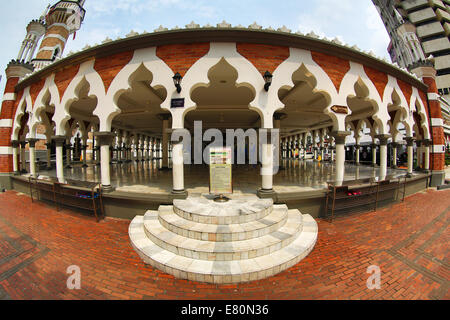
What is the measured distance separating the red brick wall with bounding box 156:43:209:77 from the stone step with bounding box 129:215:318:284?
4.89 meters

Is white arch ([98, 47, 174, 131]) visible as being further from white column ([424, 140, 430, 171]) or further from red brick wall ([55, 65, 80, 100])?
white column ([424, 140, 430, 171])

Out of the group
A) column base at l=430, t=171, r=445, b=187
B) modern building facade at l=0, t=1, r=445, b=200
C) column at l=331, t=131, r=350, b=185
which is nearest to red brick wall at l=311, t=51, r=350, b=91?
modern building facade at l=0, t=1, r=445, b=200

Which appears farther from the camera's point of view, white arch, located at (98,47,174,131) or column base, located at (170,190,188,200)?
white arch, located at (98,47,174,131)

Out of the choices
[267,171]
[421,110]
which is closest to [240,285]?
[267,171]

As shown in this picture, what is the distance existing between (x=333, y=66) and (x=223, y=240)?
6.73m

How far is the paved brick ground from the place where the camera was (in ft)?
8.48

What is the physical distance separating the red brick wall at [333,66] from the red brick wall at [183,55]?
149 inches

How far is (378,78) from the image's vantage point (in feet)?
22.7

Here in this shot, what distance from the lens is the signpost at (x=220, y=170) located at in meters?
4.64

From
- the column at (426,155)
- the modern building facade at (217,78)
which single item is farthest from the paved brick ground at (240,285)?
the column at (426,155)

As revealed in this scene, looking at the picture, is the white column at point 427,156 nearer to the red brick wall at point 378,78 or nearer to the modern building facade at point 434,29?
the red brick wall at point 378,78

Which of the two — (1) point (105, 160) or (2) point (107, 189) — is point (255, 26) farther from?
(2) point (107, 189)
